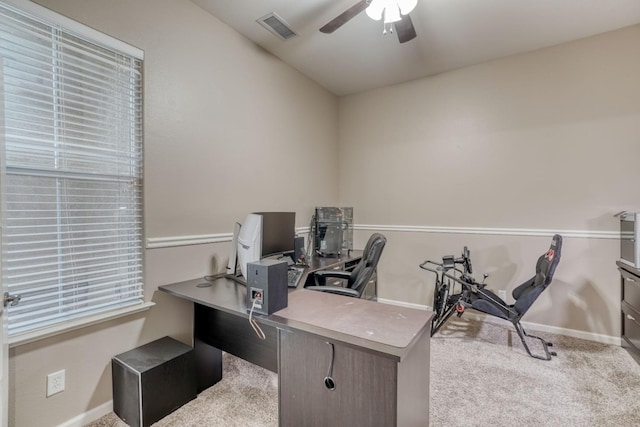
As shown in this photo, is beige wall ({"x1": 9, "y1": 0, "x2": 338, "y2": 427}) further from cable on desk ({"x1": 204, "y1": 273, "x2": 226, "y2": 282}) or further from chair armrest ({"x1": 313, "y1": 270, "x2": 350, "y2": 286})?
chair armrest ({"x1": 313, "y1": 270, "x2": 350, "y2": 286})

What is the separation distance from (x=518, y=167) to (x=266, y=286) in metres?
3.13

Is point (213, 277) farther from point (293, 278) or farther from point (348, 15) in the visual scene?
point (348, 15)

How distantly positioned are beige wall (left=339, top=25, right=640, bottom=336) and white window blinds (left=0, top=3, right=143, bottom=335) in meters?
2.99

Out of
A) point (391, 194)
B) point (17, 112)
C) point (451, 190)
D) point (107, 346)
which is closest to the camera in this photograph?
point (17, 112)

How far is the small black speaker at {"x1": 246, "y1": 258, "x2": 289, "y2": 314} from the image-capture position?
152 centimetres

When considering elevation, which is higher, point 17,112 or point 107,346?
point 17,112

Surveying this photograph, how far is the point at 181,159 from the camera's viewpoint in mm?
2318

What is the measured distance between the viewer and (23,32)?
1.59 m

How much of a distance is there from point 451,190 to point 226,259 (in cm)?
272

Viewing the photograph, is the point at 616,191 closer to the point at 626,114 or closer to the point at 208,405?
the point at 626,114

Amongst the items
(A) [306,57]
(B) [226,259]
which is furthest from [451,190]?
(B) [226,259]

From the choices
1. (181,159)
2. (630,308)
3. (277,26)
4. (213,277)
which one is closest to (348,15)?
(277,26)

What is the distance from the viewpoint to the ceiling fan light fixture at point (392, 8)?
1977mm

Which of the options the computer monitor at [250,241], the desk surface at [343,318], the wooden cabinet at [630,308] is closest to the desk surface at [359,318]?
the desk surface at [343,318]
